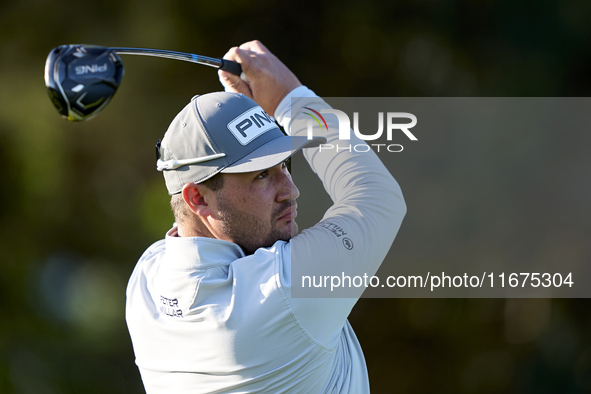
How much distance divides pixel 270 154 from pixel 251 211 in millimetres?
114

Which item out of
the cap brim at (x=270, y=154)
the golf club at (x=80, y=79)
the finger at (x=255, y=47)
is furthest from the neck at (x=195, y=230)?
the finger at (x=255, y=47)

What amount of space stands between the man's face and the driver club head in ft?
0.91

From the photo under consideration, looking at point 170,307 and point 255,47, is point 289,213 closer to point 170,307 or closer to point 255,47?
point 170,307

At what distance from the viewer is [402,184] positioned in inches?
91.0

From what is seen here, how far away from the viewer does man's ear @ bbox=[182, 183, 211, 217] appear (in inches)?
46.2

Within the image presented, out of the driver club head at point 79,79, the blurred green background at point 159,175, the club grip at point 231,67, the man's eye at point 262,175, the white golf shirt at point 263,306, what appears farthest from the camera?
the blurred green background at point 159,175

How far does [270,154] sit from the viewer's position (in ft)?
3.80

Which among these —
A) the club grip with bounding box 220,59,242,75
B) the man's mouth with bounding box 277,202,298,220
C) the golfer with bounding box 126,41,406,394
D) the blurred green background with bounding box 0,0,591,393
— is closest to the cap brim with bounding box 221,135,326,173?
the golfer with bounding box 126,41,406,394

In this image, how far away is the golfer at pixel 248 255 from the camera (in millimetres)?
1089

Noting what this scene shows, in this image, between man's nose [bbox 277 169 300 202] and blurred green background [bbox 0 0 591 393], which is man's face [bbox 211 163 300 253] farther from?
blurred green background [bbox 0 0 591 393]

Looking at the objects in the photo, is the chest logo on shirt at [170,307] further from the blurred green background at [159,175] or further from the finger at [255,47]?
the blurred green background at [159,175]

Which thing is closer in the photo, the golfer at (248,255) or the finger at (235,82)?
the golfer at (248,255)

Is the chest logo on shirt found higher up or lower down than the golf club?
lower down

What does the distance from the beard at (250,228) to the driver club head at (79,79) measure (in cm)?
30
